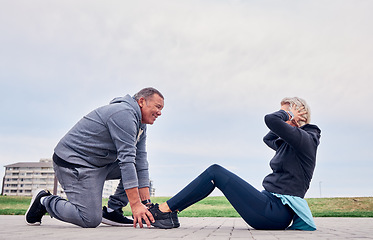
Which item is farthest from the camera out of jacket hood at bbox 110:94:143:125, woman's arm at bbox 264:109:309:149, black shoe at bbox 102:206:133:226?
black shoe at bbox 102:206:133:226

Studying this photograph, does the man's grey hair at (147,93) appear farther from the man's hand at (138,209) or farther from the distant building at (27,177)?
the distant building at (27,177)

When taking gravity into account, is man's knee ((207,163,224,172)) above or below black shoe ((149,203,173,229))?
above

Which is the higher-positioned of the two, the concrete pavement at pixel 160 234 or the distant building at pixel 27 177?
the concrete pavement at pixel 160 234

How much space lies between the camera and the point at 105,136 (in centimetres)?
392

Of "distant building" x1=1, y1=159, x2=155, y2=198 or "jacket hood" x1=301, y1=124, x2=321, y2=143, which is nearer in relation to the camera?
"jacket hood" x1=301, y1=124, x2=321, y2=143

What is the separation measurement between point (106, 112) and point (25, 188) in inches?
4579

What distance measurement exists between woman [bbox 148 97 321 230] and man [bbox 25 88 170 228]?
0.47 meters

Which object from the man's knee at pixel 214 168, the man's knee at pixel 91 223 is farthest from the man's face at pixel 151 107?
the man's knee at pixel 91 223

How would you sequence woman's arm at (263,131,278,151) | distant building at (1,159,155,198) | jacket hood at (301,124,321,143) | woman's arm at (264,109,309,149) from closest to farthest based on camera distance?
1. woman's arm at (264,109,309,149)
2. jacket hood at (301,124,321,143)
3. woman's arm at (263,131,278,151)
4. distant building at (1,159,155,198)

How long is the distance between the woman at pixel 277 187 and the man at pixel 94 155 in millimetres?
472

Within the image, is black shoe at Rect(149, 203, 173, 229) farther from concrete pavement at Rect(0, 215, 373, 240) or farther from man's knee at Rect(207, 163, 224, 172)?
man's knee at Rect(207, 163, 224, 172)

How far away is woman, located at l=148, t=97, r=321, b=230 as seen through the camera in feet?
11.1

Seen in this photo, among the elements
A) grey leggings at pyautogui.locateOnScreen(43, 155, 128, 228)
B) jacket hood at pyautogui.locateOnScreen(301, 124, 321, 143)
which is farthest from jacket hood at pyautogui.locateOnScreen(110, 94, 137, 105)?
jacket hood at pyautogui.locateOnScreen(301, 124, 321, 143)

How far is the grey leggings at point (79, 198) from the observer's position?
379 cm
